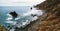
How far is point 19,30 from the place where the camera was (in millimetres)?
26250

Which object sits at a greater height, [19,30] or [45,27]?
[45,27]

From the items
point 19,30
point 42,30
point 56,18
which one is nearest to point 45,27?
point 42,30

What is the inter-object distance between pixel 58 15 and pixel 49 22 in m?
1.43

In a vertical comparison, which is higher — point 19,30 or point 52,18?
point 52,18

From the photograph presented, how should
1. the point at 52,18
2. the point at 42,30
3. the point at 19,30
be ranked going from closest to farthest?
the point at 42,30
the point at 52,18
the point at 19,30

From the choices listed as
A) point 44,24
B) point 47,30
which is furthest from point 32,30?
point 47,30

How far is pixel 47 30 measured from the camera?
736 inches

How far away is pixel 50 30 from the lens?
18484mm

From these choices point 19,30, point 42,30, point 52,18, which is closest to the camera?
point 42,30

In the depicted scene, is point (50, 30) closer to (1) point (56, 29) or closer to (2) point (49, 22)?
(1) point (56, 29)

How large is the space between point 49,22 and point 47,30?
1.93m

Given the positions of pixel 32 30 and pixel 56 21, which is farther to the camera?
pixel 32 30

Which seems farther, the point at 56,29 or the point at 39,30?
the point at 39,30

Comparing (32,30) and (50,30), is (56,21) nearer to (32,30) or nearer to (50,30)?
(50,30)
